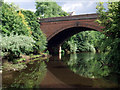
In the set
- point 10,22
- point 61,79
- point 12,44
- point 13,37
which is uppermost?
point 10,22

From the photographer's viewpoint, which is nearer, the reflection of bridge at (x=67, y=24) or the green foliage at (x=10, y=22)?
the green foliage at (x=10, y=22)

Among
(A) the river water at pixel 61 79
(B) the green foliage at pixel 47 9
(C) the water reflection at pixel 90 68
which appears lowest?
(A) the river water at pixel 61 79

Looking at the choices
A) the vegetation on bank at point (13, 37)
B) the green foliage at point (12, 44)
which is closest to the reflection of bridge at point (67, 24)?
the vegetation on bank at point (13, 37)

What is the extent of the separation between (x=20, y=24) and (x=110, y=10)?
1034 centimetres

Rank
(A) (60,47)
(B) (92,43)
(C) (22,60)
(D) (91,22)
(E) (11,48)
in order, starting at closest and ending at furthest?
(E) (11,48) < (C) (22,60) < (D) (91,22) < (A) (60,47) < (B) (92,43)

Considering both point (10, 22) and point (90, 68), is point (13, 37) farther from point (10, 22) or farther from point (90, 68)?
point (90, 68)

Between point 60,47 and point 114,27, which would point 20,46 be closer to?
point 114,27

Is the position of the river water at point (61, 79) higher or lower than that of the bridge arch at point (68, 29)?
lower

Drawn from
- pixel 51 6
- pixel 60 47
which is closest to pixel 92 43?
pixel 60 47

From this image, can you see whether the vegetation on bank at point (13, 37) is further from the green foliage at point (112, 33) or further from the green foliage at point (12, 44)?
the green foliage at point (112, 33)

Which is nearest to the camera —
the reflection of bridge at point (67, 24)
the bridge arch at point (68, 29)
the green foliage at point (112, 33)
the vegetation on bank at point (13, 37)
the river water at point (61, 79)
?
the river water at point (61, 79)

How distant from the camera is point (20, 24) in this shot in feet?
58.2

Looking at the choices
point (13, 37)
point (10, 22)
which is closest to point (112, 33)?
point (13, 37)

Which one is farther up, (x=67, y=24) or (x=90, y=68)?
(x=67, y=24)
